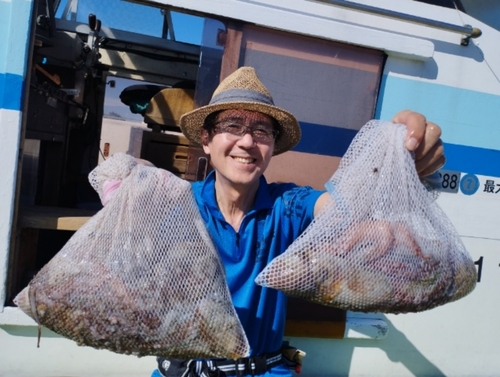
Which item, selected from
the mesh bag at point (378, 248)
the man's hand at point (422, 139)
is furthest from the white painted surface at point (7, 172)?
the man's hand at point (422, 139)

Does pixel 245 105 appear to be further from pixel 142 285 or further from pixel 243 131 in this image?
pixel 142 285

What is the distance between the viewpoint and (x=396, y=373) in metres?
3.71

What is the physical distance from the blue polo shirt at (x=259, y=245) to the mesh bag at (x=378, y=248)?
0.71ft

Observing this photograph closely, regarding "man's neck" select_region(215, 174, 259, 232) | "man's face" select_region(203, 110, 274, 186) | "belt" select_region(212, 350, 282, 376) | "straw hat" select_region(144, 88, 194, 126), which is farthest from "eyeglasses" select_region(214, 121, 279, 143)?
"straw hat" select_region(144, 88, 194, 126)

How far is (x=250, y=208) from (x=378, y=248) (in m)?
0.54

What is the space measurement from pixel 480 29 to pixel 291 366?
280 cm

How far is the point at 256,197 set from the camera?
1935mm

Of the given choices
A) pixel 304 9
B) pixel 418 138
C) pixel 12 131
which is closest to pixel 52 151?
pixel 12 131

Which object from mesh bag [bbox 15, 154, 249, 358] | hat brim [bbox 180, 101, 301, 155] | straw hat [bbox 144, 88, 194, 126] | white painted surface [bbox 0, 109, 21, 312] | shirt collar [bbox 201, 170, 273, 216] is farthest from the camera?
straw hat [bbox 144, 88, 194, 126]

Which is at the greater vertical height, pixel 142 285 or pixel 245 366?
pixel 142 285

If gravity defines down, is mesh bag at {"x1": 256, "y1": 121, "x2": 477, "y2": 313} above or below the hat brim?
below

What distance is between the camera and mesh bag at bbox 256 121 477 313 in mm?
1572

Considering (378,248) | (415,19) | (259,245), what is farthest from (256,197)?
(415,19)

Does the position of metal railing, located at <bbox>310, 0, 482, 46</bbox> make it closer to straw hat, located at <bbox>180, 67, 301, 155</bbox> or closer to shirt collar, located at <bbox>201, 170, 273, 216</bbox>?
straw hat, located at <bbox>180, 67, 301, 155</bbox>
